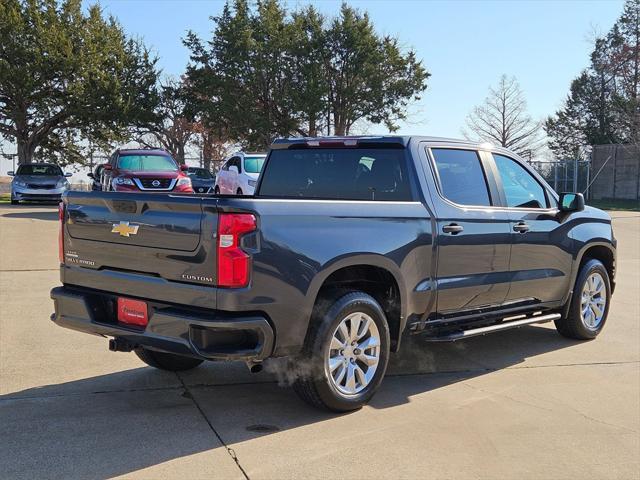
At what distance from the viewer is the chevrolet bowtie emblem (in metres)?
4.39

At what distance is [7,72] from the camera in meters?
31.9

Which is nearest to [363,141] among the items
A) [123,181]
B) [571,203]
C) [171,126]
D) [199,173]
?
[571,203]

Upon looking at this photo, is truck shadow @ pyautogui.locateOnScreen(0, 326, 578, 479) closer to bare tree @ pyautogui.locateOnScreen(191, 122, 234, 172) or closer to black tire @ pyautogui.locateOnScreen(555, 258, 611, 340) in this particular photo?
black tire @ pyautogui.locateOnScreen(555, 258, 611, 340)

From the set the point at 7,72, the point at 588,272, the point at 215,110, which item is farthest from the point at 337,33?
the point at 588,272

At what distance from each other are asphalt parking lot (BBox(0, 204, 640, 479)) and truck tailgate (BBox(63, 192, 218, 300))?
886 mm

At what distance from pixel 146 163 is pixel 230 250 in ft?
49.5

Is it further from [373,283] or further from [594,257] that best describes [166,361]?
[594,257]

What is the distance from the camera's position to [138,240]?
4367 mm

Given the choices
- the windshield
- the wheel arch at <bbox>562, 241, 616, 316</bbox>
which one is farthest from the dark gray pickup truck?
the windshield

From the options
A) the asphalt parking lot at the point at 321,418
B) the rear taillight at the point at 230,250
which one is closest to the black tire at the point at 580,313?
the asphalt parking lot at the point at 321,418

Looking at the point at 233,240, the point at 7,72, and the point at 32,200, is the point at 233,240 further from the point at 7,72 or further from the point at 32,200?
the point at 7,72

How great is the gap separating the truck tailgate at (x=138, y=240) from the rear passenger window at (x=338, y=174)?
1.67 metres

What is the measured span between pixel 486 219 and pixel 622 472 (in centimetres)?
233

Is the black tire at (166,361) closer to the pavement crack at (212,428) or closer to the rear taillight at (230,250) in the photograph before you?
the pavement crack at (212,428)
